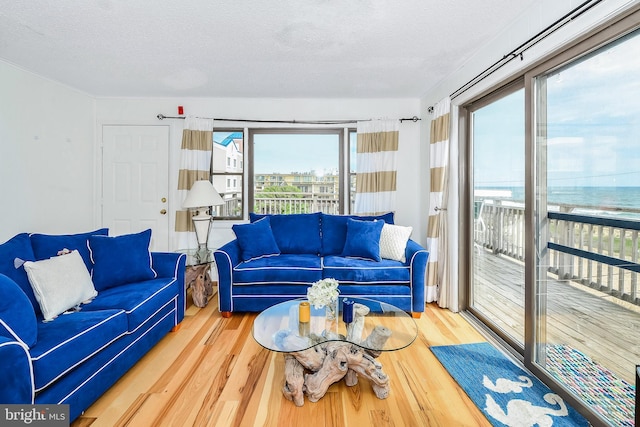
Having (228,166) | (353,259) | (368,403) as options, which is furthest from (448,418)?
(228,166)

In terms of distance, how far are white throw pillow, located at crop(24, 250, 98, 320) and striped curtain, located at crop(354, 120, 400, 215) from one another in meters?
2.93

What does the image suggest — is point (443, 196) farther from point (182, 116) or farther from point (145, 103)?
point (145, 103)

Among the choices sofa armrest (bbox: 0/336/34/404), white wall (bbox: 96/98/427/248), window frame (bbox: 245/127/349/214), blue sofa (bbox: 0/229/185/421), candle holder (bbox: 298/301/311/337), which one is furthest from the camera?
window frame (bbox: 245/127/349/214)

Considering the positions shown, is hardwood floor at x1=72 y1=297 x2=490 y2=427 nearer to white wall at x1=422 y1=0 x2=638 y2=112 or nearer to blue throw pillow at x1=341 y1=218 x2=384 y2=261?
blue throw pillow at x1=341 y1=218 x2=384 y2=261

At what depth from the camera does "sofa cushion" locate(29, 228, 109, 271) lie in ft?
7.34

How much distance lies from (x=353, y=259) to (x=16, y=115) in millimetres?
3725

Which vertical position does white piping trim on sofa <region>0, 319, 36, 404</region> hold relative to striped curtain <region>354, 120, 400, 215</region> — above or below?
below

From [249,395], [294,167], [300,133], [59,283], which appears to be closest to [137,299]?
[59,283]

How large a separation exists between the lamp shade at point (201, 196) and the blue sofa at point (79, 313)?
911 mm

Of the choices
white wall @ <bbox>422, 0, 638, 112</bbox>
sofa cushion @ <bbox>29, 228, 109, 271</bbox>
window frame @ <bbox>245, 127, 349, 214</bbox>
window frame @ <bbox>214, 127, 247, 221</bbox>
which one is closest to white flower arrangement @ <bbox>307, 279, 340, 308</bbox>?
sofa cushion @ <bbox>29, 228, 109, 271</bbox>

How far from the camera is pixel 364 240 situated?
3.36 m

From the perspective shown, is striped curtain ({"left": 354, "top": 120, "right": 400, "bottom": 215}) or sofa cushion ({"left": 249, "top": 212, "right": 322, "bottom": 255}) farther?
striped curtain ({"left": 354, "top": 120, "right": 400, "bottom": 215})

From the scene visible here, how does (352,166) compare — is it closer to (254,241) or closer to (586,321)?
(254,241)

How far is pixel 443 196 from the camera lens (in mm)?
3371
